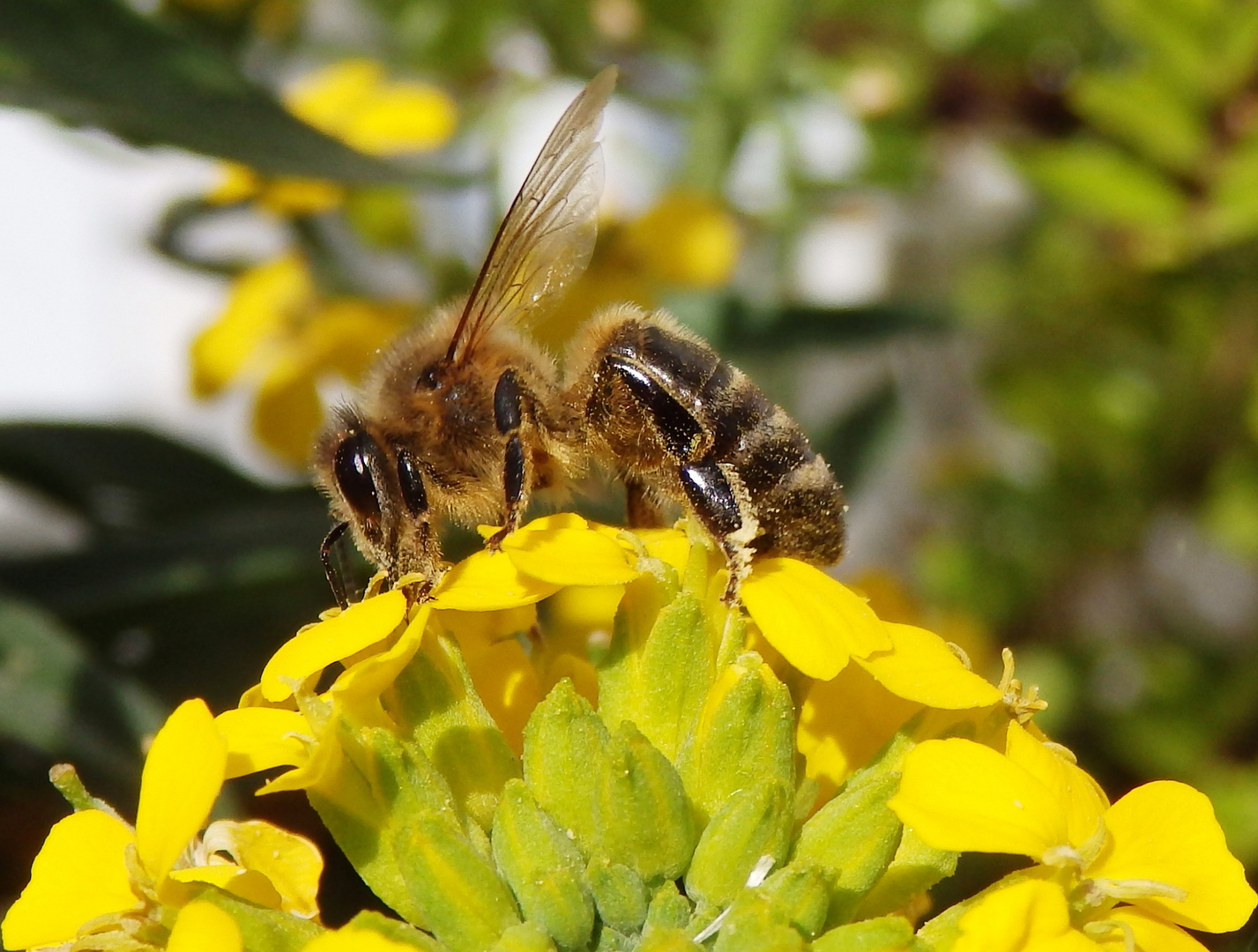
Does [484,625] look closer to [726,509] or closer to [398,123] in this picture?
[726,509]

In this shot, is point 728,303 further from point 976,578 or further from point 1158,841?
point 1158,841

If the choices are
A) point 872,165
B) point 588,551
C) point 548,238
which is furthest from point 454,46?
point 588,551

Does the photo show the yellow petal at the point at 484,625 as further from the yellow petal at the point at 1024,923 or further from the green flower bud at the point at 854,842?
the yellow petal at the point at 1024,923

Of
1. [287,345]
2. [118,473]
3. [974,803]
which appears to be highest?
[974,803]

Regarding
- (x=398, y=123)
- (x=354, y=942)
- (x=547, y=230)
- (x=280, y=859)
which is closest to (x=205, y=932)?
(x=354, y=942)

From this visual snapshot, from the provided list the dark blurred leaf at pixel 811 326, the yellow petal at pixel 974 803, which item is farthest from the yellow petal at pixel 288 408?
the yellow petal at pixel 974 803

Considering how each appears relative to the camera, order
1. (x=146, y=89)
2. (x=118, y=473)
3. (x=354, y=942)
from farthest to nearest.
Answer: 1. (x=118, y=473)
2. (x=146, y=89)
3. (x=354, y=942)

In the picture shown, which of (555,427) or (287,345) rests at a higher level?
(555,427)
